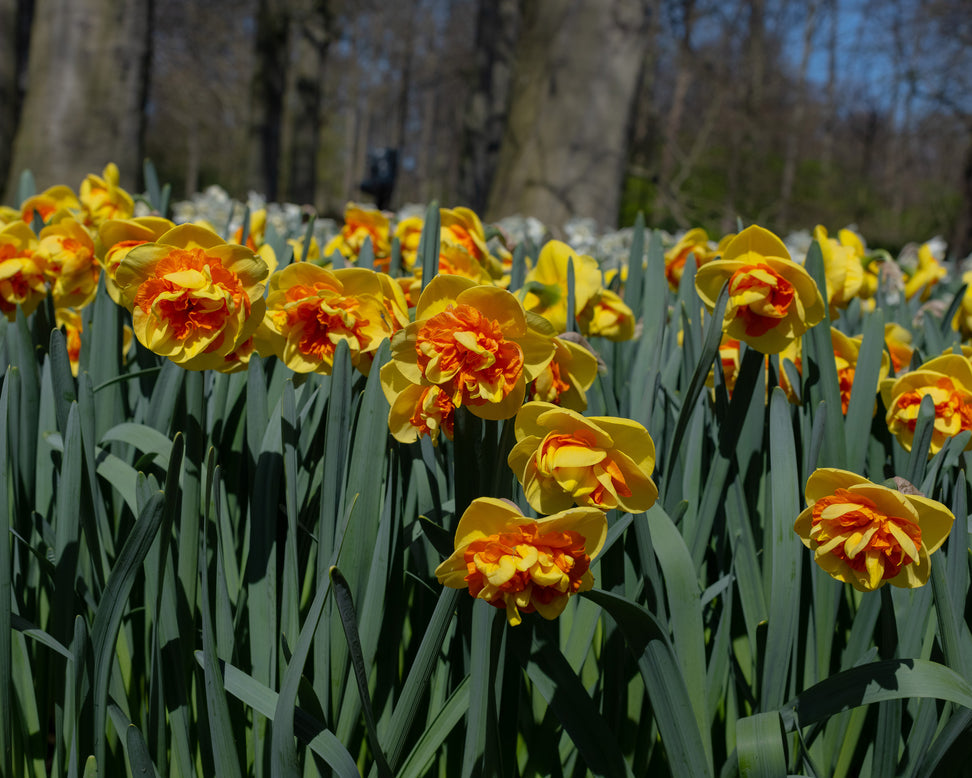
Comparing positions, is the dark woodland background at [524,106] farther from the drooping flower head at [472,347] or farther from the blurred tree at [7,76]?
the drooping flower head at [472,347]

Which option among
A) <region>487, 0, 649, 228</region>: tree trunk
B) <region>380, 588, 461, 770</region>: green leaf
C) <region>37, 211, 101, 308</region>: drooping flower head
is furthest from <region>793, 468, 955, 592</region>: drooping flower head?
<region>487, 0, 649, 228</region>: tree trunk

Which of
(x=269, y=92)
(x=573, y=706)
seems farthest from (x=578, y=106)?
(x=269, y=92)

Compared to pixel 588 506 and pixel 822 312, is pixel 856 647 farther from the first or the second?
pixel 588 506

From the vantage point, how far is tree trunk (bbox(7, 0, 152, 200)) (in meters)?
4.03

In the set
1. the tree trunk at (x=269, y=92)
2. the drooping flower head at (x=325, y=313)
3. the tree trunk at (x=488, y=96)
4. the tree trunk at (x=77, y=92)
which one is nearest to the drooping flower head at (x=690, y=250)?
the drooping flower head at (x=325, y=313)

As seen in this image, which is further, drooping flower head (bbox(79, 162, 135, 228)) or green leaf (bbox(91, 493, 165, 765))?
drooping flower head (bbox(79, 162, 135, 228))

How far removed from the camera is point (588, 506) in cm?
71

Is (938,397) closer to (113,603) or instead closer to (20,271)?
(113,603)

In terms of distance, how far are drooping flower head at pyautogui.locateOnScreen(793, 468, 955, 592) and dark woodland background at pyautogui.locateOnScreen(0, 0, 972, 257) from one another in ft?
11.9

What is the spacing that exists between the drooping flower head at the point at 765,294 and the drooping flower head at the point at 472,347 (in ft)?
0.90

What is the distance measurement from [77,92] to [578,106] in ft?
8.06

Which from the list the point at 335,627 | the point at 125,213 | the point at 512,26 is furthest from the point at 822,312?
the point at 512,26

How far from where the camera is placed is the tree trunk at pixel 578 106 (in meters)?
4.18

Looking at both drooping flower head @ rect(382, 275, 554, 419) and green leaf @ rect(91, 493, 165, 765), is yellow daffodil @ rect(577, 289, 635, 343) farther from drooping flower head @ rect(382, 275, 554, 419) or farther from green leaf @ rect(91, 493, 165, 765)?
green leaf @ rect(91, 493, 165, 765)
